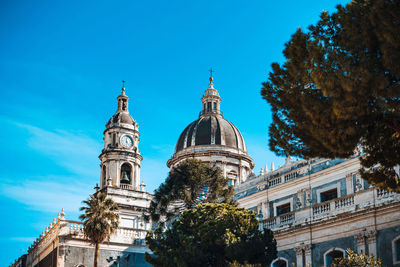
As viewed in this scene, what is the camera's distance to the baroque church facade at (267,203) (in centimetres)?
3422

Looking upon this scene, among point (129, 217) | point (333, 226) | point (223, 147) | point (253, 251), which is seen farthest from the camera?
point (223, 147)

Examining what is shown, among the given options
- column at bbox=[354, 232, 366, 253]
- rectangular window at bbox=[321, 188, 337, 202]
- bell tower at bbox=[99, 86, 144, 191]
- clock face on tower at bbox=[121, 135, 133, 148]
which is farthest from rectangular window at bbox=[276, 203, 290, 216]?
clock face on tower at bbox=[121, 135, 133, 148]

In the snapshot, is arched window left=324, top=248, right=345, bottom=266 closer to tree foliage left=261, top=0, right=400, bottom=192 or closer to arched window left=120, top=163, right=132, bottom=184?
tree foliage left=261, top=0, right=400, bottom=192

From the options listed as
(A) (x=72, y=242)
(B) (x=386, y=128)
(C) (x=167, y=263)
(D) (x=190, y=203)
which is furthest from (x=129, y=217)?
(B) (x=386, y=128)

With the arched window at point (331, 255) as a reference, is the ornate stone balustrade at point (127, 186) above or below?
above

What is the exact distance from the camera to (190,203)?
3956cm

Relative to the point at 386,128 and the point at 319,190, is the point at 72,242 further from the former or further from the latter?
the point at 386,128

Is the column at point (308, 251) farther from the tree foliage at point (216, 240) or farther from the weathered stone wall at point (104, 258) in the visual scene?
the weathered stone wall at point (104, 258)

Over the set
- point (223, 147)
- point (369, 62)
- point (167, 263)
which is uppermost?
point (223, 147)

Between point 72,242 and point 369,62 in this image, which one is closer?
point 369,62

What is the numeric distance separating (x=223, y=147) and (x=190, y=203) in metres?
29.3

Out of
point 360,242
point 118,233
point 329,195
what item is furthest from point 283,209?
point 118,233

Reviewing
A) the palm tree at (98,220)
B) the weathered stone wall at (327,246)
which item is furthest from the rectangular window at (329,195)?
the palm tree at (98,220)

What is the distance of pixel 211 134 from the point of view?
69.6m
